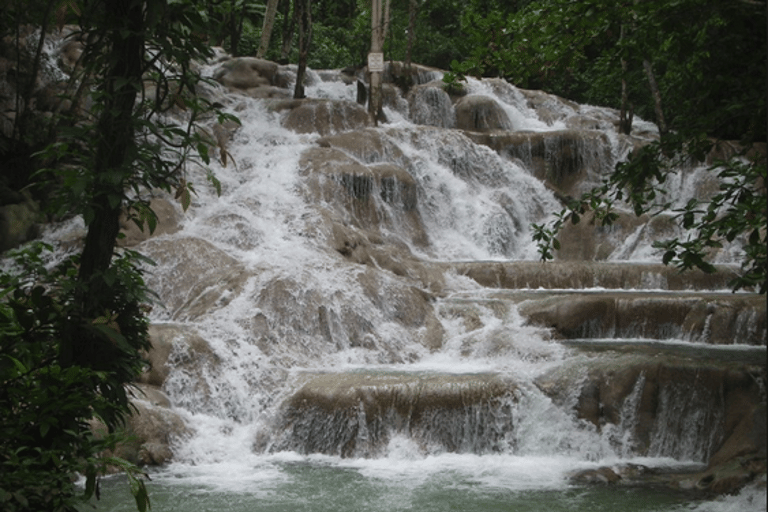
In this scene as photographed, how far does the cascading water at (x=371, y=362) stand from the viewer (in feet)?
23.2

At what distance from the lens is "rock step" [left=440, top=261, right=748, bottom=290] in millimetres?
11773

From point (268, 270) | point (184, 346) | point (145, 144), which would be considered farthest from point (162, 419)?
point (145, 144)

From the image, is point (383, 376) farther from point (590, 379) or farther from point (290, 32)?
point (290, 32)

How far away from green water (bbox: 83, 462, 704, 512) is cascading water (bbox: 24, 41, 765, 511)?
30 mm

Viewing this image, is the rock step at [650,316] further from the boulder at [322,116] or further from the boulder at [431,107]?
the boulder at [431,107]

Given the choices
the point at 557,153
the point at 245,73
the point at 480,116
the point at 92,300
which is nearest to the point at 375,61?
the point at 480,116

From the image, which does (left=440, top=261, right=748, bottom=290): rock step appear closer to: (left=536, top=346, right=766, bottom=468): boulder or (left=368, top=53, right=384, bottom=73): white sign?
(left=536, top=346, right=766, bottom=468): boulder

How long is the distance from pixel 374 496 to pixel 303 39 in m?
13.7

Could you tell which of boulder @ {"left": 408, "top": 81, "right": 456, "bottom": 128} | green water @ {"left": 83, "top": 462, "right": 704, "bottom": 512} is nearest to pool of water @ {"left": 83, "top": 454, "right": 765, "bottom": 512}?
green water @ {"left": 83, "top": 462, "right": 704, "bottom": 512}

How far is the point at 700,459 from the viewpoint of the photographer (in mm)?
7559

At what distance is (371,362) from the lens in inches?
394

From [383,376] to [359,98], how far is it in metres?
12.6

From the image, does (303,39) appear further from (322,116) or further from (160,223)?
(160,223)

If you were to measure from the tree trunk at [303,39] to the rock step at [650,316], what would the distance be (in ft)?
31.9
